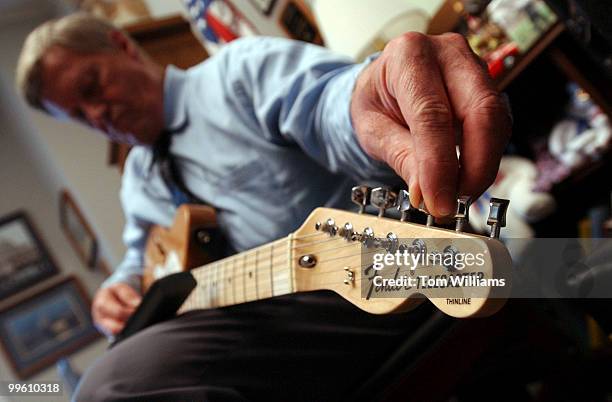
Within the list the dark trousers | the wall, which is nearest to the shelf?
Result: the dark trousers

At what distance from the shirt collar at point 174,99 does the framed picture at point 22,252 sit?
659 millimetres

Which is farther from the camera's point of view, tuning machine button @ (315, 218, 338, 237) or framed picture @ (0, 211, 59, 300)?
framed picture @ (0, 211, 59, 300)

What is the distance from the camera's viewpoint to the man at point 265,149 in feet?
0.73

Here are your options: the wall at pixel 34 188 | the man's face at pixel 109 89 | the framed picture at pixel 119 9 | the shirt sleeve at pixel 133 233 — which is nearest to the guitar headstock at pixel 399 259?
the man's face at pixel 109 89

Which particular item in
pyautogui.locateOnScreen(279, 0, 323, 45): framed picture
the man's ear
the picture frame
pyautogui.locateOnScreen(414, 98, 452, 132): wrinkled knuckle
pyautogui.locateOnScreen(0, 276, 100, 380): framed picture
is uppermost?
the man's ear

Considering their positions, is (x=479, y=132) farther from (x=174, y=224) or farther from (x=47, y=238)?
(x=47, y=238)

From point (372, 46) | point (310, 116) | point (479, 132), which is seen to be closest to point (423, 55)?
point (479, 132)

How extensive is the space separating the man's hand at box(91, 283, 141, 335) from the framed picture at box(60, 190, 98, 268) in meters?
0.46

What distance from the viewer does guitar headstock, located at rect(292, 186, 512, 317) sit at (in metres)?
0.20

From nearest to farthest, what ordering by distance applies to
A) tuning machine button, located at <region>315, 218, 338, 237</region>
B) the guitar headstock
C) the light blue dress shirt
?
1. the guitar headstock
2. tuning machine button, located at <region>315, 218, 338, 237</region>
3. the light blue dress shirt

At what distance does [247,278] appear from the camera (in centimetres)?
39

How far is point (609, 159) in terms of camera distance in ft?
2.34

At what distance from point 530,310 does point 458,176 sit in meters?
0.21

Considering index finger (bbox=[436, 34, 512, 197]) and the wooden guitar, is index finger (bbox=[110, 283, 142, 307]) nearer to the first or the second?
the wooden guitar
